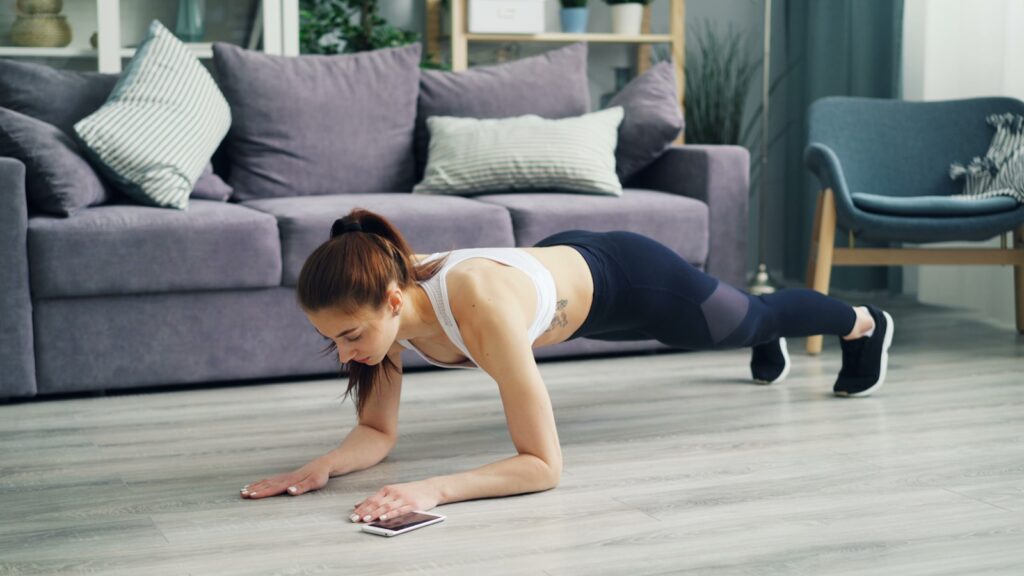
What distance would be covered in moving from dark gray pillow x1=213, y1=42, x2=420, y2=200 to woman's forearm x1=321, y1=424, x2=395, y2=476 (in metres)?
1.57

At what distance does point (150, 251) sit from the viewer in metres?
3.03

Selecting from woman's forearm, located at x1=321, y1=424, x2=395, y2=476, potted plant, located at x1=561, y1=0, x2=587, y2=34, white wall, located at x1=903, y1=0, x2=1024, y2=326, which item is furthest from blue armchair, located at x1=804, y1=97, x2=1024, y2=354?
woman's forearm, located at x1=321, y1=424, x2=395, y2=476

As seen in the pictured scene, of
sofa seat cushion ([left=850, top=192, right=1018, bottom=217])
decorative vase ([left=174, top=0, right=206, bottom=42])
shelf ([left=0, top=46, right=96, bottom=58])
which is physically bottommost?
sofa seat cushion ([left=850, top=192, right=1018, bottom=217])

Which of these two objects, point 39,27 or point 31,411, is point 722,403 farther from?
point 39,27

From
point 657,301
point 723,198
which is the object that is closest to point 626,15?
point 723,198

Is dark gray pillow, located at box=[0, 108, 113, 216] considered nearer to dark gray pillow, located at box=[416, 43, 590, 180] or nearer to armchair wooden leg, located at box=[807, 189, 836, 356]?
dark gray pillow, located at box=[416, 43, 590, 180]

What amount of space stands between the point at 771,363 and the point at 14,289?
1.95 meters

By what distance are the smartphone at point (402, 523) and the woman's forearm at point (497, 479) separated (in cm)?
8

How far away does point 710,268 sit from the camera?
3678mm

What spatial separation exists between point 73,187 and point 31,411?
592 millimetres

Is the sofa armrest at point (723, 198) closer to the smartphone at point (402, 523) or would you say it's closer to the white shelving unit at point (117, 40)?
the white shelving unit at point (117, 40)

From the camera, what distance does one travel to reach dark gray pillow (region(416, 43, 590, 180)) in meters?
3.95

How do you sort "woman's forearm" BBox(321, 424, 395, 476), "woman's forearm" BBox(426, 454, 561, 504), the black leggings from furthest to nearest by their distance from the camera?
the black leggings, "woman's forearm" BBox(321, 424, 395, 476), "woman's forearm" BBox(426, 454, 561, 504)

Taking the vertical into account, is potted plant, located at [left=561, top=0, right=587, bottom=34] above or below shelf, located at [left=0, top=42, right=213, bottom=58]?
above
